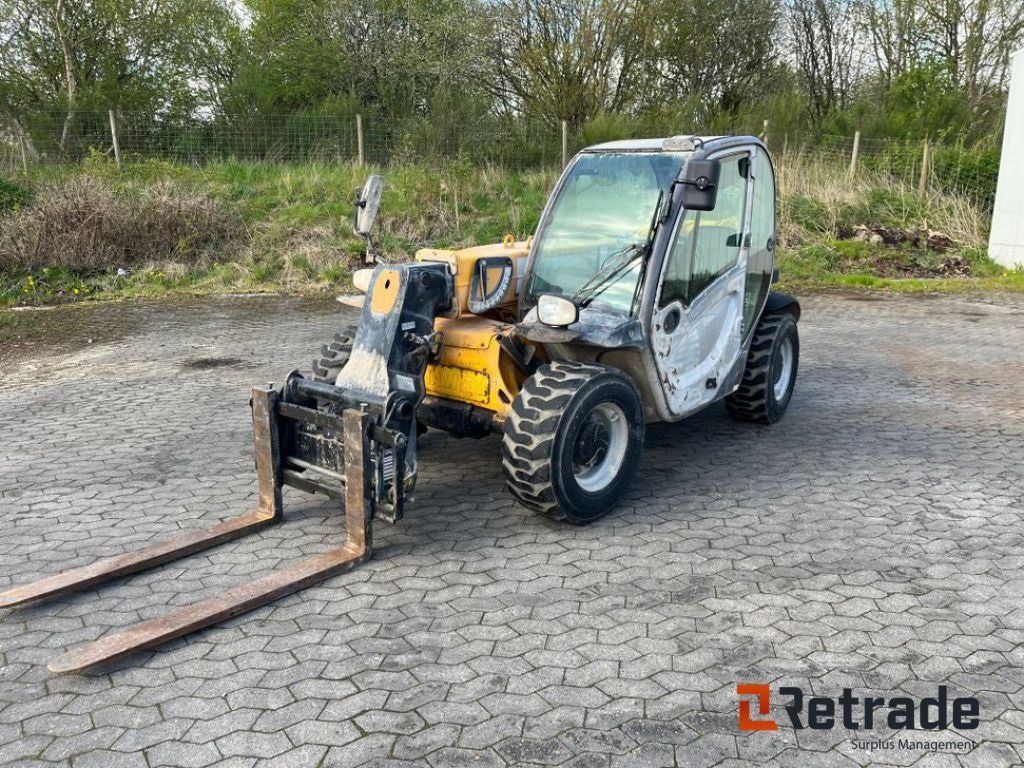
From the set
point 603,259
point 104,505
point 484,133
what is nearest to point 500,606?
point 603,259

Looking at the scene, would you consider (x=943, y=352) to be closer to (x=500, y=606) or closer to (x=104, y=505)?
(x=500, y=606)

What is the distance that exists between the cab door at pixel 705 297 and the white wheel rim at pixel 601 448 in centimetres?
46

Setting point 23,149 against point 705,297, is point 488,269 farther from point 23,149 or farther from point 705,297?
point 23,149

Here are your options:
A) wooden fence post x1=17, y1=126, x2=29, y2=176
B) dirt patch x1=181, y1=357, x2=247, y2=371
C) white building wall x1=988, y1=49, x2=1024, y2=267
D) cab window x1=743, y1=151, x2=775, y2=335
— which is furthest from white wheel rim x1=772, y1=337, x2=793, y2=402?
wooden fence post x1=17, y1=126, x2=29, y2=176

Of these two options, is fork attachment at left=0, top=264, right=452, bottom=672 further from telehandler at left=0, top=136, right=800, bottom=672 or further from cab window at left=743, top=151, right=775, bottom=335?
cab window at left=743, top=151, right=775, bottom=335

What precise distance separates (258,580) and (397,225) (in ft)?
40.0

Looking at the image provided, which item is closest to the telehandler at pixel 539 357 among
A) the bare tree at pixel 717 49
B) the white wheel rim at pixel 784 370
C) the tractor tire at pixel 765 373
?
the tractor tire at pixel 765 373

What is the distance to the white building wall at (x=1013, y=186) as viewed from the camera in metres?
14.7

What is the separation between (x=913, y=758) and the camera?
3.12m

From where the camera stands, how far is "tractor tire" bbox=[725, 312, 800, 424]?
6.67m

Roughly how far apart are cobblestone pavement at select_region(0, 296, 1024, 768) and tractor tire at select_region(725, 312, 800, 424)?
17 centimetres

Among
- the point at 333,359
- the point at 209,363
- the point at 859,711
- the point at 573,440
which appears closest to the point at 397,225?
the point at 209,363

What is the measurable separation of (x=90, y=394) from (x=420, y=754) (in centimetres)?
617

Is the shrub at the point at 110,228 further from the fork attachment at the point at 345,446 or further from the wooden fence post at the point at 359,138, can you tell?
the fork attachment at the point at 345,446
